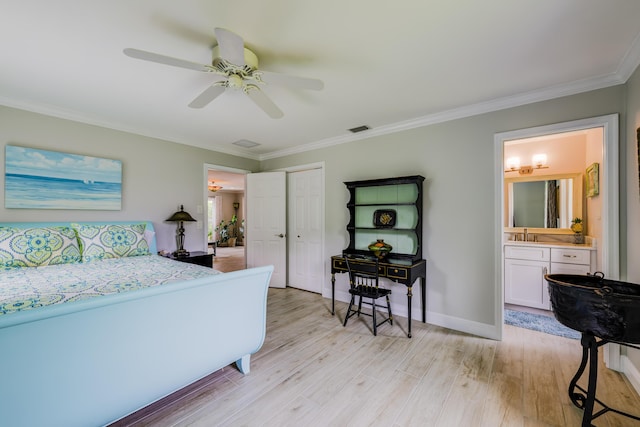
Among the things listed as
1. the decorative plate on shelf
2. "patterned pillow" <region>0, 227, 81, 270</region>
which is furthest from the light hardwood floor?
"patterned pillow" <region>0, 227, 81, 270</region>

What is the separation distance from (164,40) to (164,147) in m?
2.32

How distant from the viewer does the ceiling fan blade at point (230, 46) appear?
1.41m

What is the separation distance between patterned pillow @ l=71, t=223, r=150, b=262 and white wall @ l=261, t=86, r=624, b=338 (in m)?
3.22

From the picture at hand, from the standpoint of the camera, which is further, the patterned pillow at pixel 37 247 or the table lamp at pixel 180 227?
the table lamp at pixel 180 227

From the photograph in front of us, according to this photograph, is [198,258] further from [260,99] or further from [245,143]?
[260,99]

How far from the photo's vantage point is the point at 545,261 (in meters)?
3.38

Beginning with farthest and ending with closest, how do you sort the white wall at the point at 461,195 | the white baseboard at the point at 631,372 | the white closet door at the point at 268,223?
1. the white closet door at the point at 268,223
2. the white wall at the point at 461,195
3. the white baseboard at the point at 631,372

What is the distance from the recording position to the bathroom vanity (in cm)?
318

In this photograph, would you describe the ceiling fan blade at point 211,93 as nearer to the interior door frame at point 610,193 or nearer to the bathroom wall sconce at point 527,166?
the interior door frame at point 610,193

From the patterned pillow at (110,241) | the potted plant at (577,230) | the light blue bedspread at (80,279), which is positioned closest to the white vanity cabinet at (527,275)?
the potted plant at (577,230)

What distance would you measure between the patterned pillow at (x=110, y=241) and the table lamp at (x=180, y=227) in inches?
17.4

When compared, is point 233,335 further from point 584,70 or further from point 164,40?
point 584,70

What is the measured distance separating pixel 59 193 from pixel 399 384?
12.9 ft

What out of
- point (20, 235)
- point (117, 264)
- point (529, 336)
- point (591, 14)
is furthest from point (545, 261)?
point (20, 235)
